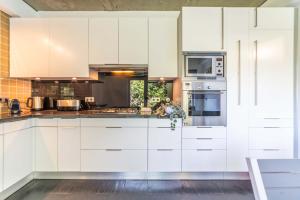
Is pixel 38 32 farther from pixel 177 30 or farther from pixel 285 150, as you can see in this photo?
pixel 285 150

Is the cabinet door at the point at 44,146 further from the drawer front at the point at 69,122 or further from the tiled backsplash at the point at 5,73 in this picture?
the tiled backsplash at the point at 5,73

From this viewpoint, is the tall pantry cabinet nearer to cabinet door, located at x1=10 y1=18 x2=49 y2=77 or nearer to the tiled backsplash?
cabinet door, located at x1=10 y1=18 x2=49 y2=77

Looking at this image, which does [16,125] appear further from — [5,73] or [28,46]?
[28,46]

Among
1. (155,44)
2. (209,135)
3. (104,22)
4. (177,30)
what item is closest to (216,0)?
(177,30)

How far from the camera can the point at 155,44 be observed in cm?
328

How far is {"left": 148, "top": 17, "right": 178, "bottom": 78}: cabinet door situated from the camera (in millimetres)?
3273

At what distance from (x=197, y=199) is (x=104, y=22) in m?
2.51

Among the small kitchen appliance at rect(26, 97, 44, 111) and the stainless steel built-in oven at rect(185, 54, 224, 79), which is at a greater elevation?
the stainless steel built-in oven at rect(185, 54, 224, 79)

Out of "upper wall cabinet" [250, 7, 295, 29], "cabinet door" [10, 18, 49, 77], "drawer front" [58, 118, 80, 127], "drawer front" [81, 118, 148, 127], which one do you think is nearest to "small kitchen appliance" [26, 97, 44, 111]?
"cabinet door" [10, 18, 49, 77]

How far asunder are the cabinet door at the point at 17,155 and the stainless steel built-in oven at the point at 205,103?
1925mm

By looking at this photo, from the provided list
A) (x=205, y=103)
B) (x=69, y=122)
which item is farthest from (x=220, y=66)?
(x=69, y=122)

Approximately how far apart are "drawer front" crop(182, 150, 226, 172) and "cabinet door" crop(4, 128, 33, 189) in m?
1.87

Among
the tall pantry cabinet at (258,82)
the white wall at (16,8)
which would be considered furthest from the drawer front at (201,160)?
the white wall at (16,8)

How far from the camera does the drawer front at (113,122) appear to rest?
297 centimetres
